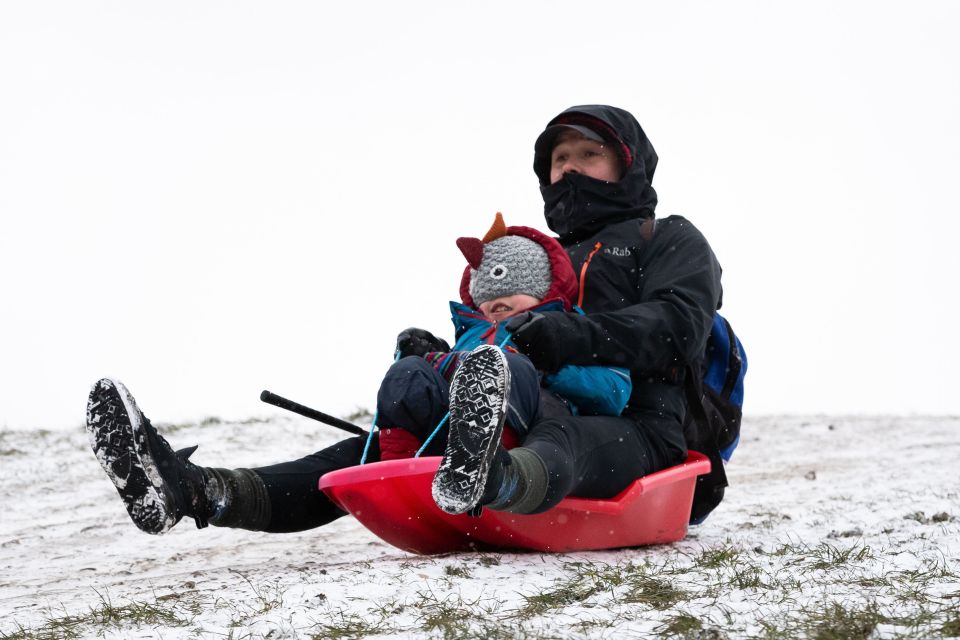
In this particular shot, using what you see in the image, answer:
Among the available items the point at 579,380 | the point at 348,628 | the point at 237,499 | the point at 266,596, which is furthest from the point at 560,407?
the point at 348,628

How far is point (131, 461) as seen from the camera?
2.68m

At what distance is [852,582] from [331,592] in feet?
4.17

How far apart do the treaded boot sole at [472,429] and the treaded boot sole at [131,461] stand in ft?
2.51

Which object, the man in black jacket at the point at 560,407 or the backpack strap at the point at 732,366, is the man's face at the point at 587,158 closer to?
the man in black jacket at the point at 560,407

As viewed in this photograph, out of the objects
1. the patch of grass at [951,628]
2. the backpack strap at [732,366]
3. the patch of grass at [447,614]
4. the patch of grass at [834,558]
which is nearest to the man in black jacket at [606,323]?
A: the patch of grass at [447,614]

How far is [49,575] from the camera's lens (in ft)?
12.8

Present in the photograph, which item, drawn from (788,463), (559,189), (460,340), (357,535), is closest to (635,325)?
(460,340)

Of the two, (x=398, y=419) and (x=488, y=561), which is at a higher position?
(x=398, y=419)

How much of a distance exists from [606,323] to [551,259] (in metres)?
0.38

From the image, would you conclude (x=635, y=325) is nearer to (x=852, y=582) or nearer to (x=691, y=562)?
(x=691, y=562)

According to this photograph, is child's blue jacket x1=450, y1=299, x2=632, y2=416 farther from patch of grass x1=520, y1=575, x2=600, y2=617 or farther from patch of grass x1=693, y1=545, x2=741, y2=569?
patch of grass x1=520, y1=575, x2=600, y2=617

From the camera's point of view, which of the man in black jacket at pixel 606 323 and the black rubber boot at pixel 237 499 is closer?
the man in black jacket at pixel 606 323

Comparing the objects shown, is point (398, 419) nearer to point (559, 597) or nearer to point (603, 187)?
point (559, 597)

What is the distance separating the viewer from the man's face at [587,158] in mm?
3895
